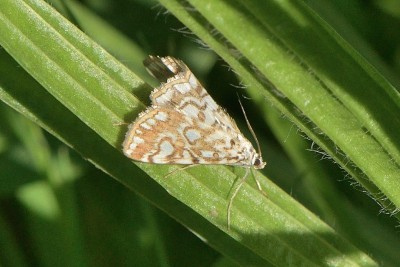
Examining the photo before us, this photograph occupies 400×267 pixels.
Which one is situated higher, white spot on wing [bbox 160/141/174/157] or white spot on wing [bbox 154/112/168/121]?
white spot on wing [bbox 154/112/168/121]

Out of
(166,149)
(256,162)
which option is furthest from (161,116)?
(256,162)

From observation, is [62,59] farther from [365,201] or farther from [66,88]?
[365,201]

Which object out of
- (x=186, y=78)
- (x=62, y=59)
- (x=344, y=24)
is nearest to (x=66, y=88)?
(x=62, y=59)

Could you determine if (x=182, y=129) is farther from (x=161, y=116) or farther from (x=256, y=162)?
(x=256, y=162)

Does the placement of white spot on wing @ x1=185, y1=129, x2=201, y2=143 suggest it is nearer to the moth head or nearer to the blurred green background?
the moth head

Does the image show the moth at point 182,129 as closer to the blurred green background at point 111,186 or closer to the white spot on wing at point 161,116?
the white spot on wing at point 161,116

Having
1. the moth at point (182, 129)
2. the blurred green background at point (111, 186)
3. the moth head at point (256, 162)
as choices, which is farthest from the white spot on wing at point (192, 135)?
the blurred green background at point (111, 186)

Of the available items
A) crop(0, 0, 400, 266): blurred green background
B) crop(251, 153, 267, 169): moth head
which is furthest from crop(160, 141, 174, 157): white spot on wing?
crop(0, 0, 400, 266): blurred green background

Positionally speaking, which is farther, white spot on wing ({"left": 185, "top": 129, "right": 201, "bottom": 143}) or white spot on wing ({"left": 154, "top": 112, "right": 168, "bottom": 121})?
white spot on wing ({"left": 185, "top": 129, "right": 201, "bottom": 143})
